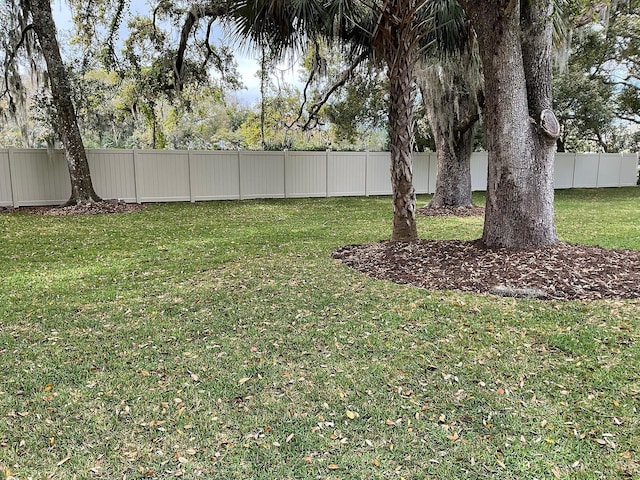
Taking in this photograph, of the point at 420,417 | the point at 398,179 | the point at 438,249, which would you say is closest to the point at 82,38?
the point at 398,179

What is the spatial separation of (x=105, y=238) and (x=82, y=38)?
19.5 feet

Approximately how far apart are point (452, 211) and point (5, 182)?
32.9ft

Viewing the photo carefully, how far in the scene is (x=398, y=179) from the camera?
5.49 m

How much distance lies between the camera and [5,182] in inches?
394

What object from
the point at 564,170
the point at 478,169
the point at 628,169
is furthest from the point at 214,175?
the point at 628,169

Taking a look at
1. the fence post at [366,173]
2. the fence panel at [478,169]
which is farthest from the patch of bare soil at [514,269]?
the fence panel at [478,169]

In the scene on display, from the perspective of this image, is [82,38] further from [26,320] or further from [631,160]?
[631,160]

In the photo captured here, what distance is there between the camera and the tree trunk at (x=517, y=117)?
4453 mm

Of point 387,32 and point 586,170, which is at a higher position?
point 387,32

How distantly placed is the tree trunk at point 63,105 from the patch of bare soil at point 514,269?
24.3ft

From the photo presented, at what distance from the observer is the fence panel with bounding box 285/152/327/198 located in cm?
1306

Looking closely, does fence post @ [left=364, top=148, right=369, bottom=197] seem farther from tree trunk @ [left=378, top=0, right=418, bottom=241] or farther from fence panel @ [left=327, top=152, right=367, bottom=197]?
tree trunk @ [left=378, top=0, right=418, bottom=241]

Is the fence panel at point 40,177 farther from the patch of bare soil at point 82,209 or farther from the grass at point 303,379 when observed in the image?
the grass at point 303,379

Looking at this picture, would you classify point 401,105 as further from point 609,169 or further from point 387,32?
point 609,169
